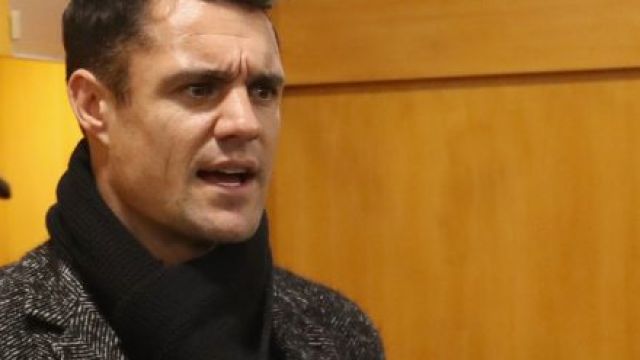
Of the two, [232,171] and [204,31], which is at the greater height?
[204,31]

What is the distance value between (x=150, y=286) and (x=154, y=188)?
4.1 inches

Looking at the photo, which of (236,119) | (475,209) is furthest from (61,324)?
(475,209)

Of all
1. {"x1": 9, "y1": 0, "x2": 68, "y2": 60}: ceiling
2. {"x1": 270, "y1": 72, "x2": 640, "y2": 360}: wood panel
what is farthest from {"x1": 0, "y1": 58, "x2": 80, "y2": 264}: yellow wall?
{"x1": 270, "y1": 72, "x2": 640, "y2": 360}: wood panel

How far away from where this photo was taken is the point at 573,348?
1442mm

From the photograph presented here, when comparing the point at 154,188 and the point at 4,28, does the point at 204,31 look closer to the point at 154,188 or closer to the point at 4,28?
the point at 154,188

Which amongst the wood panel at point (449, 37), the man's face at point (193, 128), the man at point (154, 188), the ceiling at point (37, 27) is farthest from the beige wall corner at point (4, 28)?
the man's face at point (193, 128)

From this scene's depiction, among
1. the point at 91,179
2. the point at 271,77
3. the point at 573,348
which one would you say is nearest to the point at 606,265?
the point at 573,348

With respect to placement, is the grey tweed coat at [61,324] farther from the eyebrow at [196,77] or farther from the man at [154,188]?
the eyebrow at [196,77]

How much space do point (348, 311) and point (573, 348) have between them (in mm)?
393

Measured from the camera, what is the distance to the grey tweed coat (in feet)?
3.13

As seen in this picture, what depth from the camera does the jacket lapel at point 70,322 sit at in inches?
37.7

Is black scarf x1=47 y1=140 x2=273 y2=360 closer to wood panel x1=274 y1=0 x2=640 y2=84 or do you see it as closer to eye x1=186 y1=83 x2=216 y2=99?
eye x1=186 y1=83 x2=216 y2=99

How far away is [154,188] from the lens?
101cm

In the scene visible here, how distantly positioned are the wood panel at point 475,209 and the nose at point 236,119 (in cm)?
57
